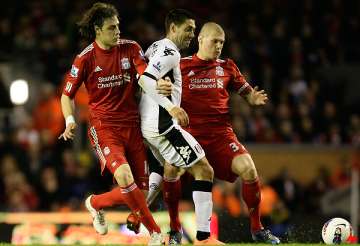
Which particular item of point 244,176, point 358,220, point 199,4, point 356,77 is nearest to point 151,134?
point 244,176

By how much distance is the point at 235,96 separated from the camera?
18766 millimetres

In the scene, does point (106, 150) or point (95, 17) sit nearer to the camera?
point (106, 150)

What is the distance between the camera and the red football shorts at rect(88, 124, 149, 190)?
32.9 feet

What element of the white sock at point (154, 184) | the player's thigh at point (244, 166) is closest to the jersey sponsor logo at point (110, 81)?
the white sock at point (154, 184)

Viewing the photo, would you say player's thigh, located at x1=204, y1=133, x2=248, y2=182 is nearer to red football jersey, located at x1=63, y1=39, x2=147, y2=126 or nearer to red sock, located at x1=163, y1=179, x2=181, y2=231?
red sock, located at x1=163, y1=179, x2=181, y2=231

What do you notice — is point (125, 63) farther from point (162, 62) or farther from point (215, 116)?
point (215, 116)

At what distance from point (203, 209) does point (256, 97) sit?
145 centimetres

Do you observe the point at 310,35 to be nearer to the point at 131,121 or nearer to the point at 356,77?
the point at 356,77

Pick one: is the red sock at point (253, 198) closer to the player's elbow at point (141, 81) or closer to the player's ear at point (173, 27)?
the player's elbow at point (141, 81)

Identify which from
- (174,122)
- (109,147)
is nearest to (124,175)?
(109,147)

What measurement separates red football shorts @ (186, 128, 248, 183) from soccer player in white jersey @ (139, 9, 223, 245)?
0.50 m

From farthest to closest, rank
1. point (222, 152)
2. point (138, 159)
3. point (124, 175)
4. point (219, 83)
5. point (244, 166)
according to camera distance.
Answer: point (219, 83)
point (222, 152)
point (244, 166)
point (138, 159)
point (124, 175)

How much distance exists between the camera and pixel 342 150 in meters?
18.7

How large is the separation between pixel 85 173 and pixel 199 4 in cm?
803
